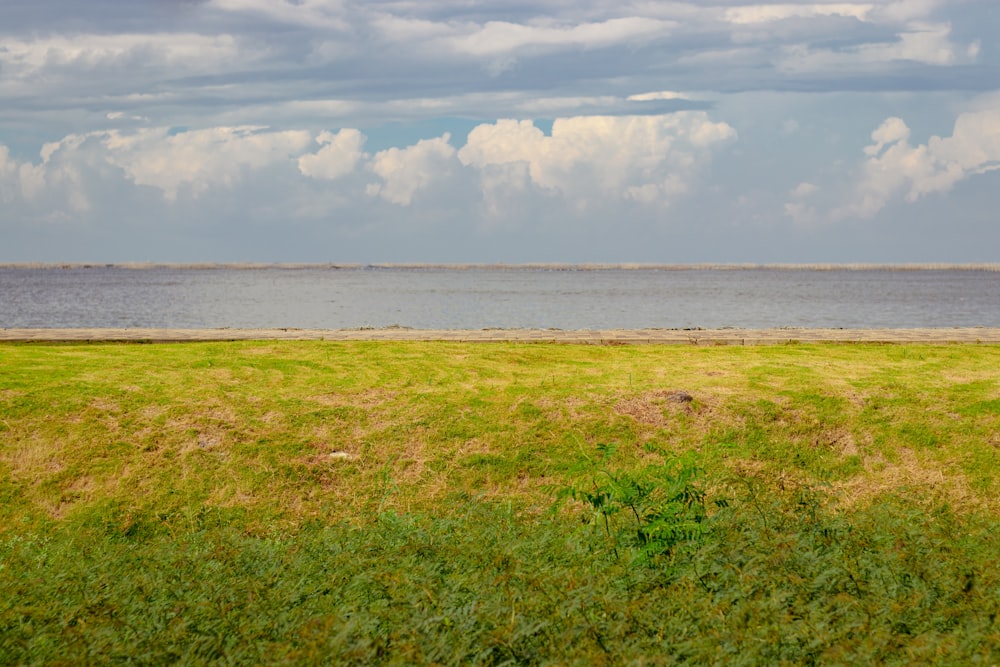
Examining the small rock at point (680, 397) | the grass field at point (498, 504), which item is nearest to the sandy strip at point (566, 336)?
the grass field at point (498, 504)

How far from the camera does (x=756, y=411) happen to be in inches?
544

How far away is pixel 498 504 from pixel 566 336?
1577 cm

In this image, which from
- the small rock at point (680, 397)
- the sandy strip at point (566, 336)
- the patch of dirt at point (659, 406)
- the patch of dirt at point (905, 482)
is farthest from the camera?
the sandy strip at point (566, 336)

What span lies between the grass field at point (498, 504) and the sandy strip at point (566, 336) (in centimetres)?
550

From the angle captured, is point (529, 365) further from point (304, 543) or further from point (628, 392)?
point (304, 543)

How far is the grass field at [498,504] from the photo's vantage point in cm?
583

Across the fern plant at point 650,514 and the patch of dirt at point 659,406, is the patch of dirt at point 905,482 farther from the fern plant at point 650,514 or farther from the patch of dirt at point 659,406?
the fern plant at point 650,514

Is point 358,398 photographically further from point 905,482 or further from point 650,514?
point 905,482

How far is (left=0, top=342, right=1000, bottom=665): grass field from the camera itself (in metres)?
5.83

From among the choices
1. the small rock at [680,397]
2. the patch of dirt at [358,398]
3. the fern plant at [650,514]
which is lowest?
the patch of dirt at [358,398]

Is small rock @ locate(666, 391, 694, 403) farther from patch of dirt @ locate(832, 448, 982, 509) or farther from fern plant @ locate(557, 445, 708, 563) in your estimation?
fern plant @ locate(557, 445, 708, 563)

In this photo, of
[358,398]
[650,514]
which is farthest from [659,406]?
[650,514]

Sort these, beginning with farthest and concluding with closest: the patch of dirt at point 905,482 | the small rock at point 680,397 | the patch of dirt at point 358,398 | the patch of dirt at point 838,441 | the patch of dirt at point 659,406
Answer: the small rock at point 680,397 < the patch of dirt at point 358,398 < the patch of dirt at point 659,406 < the patch of dirt at point 838,441 < the patch of dirt at point 905,482

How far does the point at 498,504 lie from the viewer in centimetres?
1101
